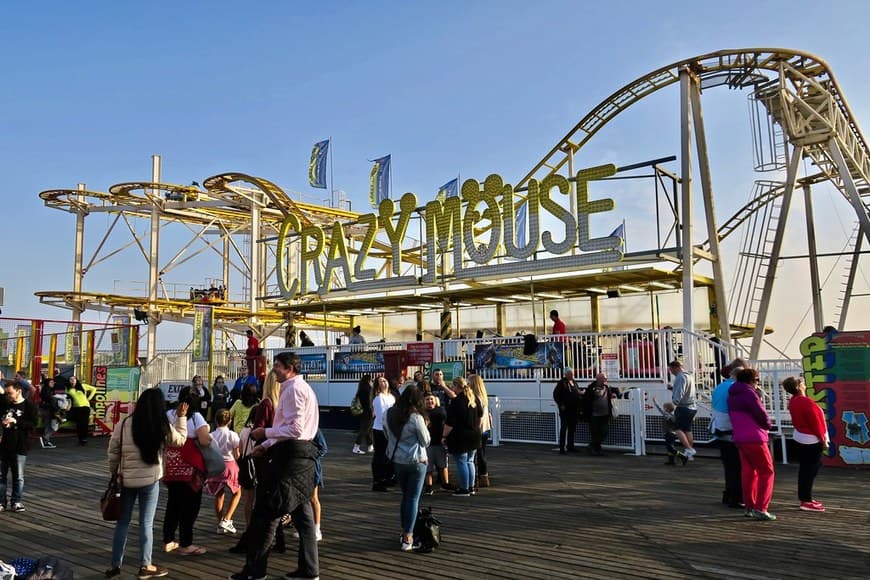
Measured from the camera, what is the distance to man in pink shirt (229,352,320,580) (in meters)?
5.14

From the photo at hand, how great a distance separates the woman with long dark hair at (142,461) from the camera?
223 inches

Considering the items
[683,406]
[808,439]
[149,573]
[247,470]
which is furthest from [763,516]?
[149,573]

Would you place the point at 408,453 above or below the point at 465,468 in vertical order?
above

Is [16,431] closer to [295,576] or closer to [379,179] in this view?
[295,576]

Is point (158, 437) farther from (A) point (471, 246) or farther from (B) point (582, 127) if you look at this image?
(B) point (582, 127)

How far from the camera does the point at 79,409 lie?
658 inches

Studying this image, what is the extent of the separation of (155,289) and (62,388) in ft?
55.1

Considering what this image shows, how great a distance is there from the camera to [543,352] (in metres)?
15.7

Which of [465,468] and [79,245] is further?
[79,245]

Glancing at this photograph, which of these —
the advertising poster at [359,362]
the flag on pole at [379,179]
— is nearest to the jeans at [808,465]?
the advertising poster at [359,362]

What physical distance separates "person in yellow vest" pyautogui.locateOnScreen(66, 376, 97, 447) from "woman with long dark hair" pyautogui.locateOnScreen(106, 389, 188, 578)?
1216 centimetres

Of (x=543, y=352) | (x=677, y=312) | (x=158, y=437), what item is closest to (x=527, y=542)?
(x=158, y=437)

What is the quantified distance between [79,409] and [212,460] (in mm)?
11958

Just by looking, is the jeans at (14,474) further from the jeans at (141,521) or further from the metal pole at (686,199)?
the metal pole at (686,199)
